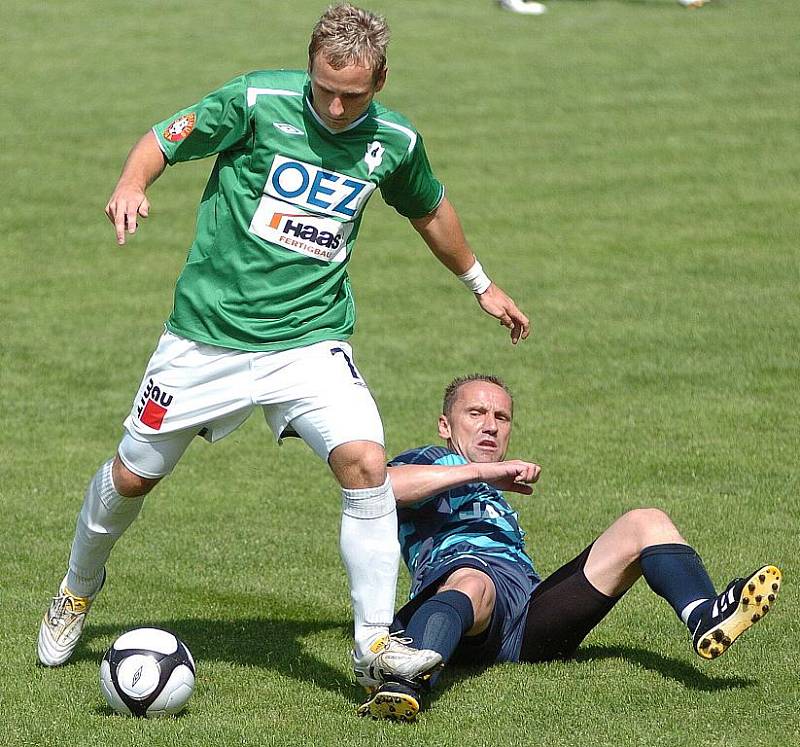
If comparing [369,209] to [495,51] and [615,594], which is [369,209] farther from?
[615,594]

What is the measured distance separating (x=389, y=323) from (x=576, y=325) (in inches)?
68.8

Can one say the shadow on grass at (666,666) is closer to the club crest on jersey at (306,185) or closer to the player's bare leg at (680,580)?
the player's bare leg at (680,580)

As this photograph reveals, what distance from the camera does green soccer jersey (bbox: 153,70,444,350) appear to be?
203 inches

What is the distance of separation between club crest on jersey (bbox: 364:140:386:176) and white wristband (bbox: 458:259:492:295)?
859 mm

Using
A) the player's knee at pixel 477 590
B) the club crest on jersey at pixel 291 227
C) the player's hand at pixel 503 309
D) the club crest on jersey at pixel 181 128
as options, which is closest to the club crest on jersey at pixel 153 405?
the club crest on jersey at pixel 291 227

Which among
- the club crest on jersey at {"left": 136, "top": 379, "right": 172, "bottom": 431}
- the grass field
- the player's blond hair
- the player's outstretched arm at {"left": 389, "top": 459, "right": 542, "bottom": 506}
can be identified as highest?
the player's blond hair

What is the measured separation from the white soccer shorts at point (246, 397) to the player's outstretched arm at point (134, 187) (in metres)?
0.57

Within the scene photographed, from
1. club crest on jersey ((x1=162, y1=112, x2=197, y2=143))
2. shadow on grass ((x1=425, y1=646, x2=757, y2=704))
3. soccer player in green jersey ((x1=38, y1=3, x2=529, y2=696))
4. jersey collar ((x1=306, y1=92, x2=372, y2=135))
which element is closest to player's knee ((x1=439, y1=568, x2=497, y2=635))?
shadow on grass ((x1=425, y1=646, x2=757, y2=704))

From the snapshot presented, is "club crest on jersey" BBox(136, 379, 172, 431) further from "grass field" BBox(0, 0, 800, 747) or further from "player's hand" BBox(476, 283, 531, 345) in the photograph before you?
"player's hand" BBox(476, 283, 531, 345)

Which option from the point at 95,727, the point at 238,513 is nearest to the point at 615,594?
the point at 95,727

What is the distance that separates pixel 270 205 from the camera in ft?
17.0

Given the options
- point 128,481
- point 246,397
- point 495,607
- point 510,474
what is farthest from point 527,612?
point 128,481

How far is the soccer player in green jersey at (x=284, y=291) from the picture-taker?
16.6 ft

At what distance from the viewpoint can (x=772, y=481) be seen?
8.52 m
